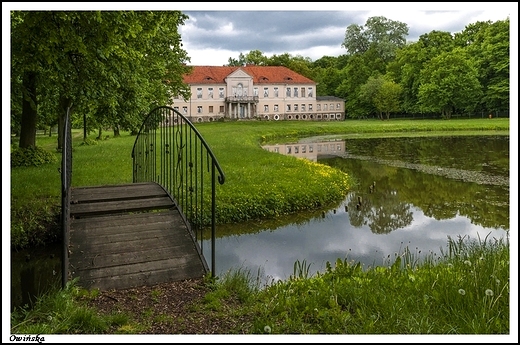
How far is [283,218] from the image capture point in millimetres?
8773

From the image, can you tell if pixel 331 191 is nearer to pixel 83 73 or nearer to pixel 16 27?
pixel 83 73

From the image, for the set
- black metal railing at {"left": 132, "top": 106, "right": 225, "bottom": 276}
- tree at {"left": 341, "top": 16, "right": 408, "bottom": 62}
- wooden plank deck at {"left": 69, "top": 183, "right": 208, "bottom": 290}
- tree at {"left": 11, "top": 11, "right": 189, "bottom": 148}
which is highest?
tree at {"left": 341, "top": 16, "right": 408, "bottom": 62}

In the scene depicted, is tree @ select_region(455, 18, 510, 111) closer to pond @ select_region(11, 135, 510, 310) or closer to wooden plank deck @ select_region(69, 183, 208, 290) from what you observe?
pond @ select_region(11, 135, 510, 310)

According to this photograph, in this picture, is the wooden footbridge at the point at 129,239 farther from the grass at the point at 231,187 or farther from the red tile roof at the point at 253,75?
the red tile roof at the point at 253,75

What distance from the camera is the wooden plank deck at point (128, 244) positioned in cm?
407

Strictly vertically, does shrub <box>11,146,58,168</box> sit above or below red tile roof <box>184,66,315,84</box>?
below

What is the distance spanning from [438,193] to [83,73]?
340 inches

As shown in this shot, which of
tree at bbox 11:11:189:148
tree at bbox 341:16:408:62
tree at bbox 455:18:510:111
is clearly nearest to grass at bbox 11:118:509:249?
tree at bbox 11:11:189:148

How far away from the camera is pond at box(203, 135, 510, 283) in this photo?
647cm

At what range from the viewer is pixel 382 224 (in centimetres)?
846

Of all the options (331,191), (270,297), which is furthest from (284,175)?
(270,297)

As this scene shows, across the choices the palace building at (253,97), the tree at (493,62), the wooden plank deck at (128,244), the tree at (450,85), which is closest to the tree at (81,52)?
the wooden plank deck at (128,244)

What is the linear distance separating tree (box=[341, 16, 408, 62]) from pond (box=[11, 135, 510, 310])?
157 ft

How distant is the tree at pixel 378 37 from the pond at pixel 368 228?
47892 mm
